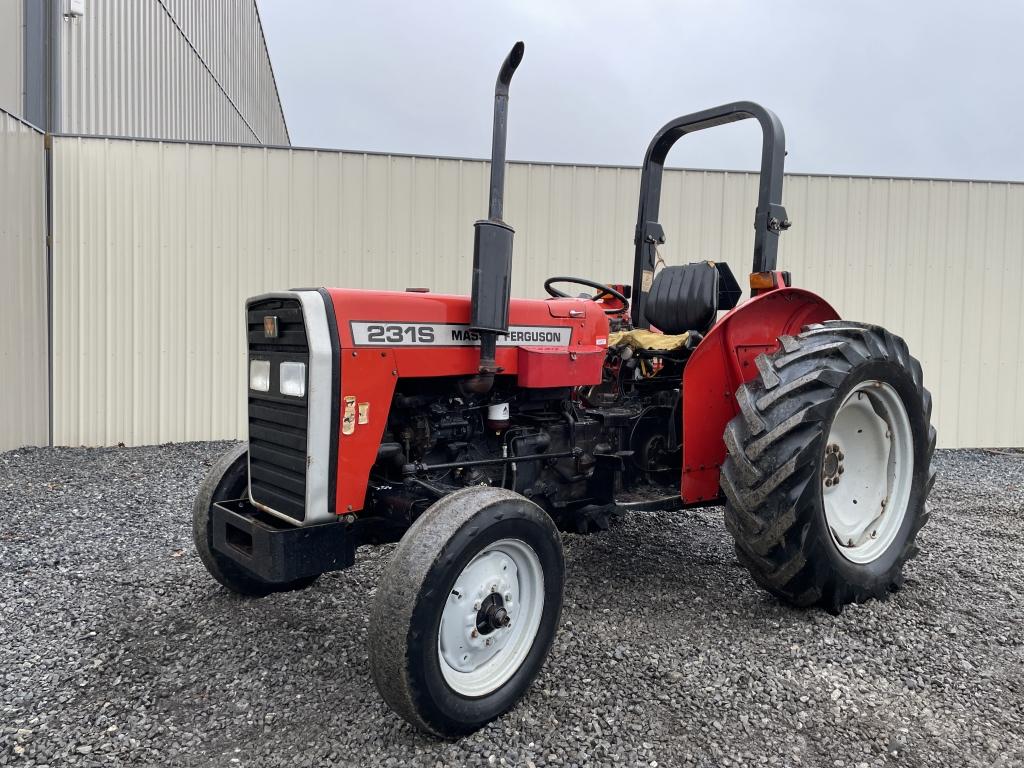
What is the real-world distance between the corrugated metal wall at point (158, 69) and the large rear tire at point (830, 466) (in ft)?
25.0

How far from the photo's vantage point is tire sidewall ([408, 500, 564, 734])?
206 centimetres

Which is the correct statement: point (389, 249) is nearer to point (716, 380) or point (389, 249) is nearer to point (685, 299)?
point (685, 299)

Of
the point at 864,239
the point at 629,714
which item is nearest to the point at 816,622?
the point at 629,714

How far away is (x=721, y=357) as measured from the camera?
3.27m

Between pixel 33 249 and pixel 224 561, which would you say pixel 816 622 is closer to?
pixel 224 561

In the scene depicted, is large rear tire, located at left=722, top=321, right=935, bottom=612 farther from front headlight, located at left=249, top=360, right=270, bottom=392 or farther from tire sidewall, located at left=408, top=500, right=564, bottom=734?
front headlight, located at left=249, top=360, right=270, bottom=392

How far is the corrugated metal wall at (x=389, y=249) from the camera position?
696 centimetres

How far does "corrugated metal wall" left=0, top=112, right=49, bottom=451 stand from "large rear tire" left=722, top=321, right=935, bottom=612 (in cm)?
644

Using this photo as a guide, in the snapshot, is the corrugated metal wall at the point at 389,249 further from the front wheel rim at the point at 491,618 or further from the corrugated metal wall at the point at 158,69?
the front wheel rim at the point at 491,618

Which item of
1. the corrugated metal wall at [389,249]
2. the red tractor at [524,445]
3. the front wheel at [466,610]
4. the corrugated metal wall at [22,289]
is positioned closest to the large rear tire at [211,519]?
the red tractor at [524,445]

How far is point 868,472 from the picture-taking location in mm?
3438

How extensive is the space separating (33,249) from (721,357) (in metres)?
6.54

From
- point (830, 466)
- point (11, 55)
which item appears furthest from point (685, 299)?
point (11, 55)

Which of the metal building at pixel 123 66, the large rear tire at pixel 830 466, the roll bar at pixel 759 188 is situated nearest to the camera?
the large rear tire at pixel 830 466
